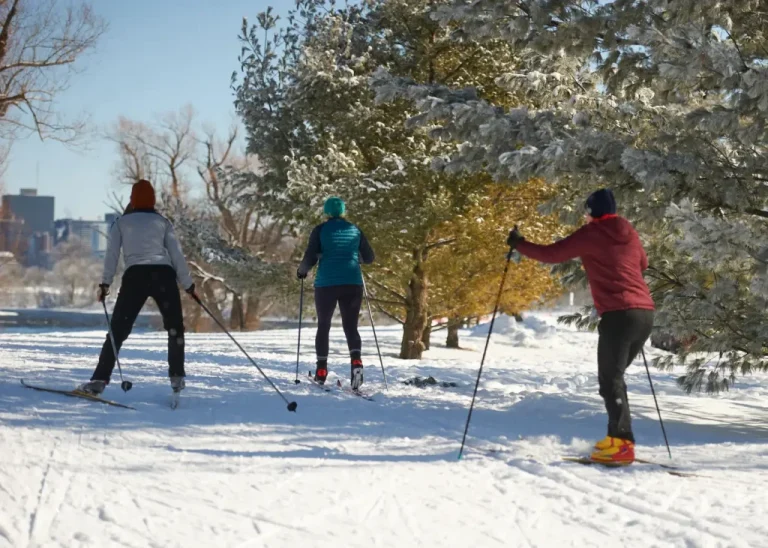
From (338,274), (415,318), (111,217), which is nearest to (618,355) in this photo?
(338,274)

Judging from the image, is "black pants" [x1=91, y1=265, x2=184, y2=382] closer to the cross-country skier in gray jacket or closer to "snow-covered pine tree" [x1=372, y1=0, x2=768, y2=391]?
the cross-country skier in gray jacket

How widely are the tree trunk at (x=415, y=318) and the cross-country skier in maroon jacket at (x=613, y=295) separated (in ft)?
37.5

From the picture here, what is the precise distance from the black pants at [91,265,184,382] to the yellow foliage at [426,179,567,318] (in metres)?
8.40

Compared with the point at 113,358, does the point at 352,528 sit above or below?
below

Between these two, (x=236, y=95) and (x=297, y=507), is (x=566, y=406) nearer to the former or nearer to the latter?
(x=297, y=507)

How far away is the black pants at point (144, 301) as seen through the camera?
7215 mm

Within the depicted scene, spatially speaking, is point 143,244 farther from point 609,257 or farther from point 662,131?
point 662,131

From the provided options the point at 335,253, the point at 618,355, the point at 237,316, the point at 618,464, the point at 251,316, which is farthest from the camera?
the point at 237,316

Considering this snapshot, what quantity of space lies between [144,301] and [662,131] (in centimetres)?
507

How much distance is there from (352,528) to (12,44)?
64.6ft

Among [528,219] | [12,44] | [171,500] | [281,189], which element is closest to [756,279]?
[171,500]

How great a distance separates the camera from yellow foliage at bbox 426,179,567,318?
1528 centimetres

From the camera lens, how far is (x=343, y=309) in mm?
9055

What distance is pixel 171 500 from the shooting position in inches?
168
